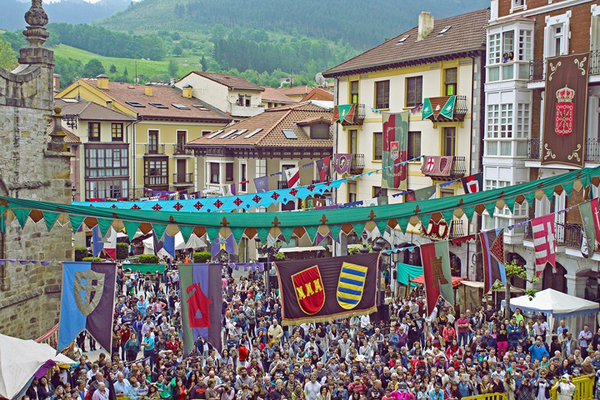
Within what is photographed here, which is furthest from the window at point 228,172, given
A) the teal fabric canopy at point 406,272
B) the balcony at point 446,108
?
the teal fabric canopy at point 406,272

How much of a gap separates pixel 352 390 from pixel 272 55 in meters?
163

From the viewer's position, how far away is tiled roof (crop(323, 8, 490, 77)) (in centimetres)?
3284

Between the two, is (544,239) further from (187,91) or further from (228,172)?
(187,91)

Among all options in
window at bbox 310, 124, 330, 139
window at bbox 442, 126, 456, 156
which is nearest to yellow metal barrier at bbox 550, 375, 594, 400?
window at bbox 442, 126, 456, 156

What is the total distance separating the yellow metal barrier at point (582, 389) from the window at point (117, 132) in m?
44.0

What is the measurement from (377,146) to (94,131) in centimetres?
2490

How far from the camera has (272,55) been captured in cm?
17575

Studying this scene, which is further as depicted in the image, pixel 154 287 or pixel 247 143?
pixel 247 143

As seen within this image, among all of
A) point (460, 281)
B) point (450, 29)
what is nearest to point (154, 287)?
point (460, 281)

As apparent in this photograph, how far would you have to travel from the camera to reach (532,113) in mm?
28750

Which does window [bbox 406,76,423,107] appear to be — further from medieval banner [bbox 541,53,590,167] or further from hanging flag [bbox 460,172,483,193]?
medieval banner [bbox 541,53,590,167]

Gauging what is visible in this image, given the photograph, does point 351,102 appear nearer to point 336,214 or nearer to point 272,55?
point 336,214

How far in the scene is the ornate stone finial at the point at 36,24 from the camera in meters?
20.9

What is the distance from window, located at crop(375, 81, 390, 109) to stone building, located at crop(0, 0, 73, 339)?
64.2 feet
